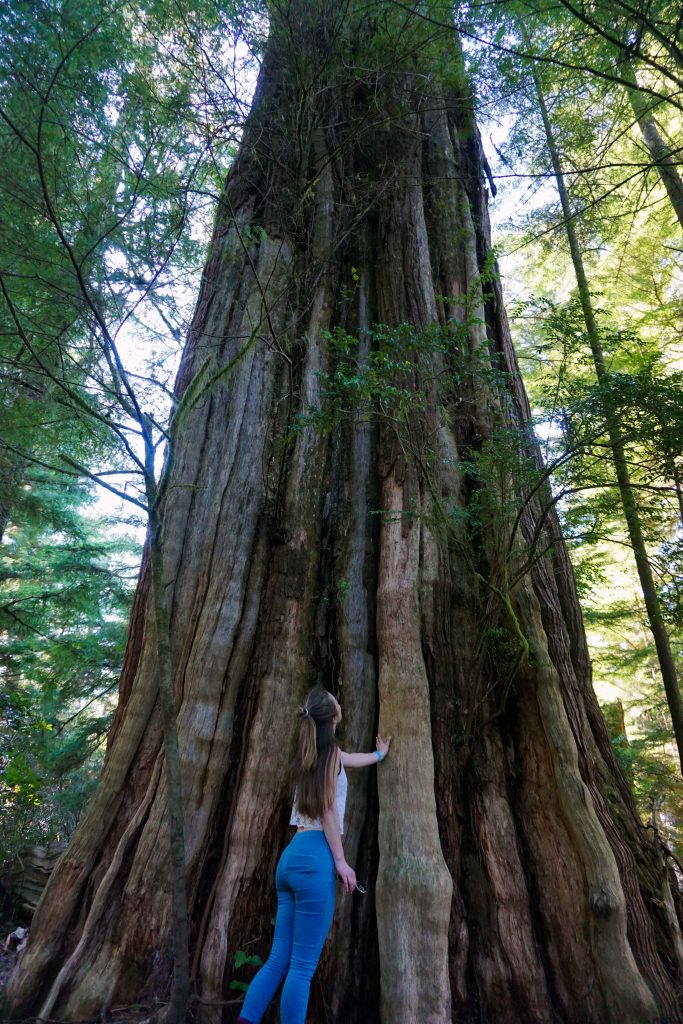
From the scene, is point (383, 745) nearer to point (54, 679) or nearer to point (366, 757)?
point (366, 757)

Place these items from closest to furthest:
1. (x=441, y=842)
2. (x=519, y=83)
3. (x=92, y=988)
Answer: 1. (x=92, y=988)
2. (x=441, y=842)
3. (x=519, y=83)

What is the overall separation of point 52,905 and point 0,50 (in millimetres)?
4240

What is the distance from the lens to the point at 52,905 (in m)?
2.76

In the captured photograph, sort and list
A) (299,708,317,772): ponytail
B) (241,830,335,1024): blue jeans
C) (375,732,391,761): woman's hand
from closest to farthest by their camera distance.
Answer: (241,830,335,1024): blue jeans < (299,708,317,772): ponytail < (375,732,391,761): woman's hand

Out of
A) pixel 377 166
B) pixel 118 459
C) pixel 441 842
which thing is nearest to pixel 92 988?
pixel 441 842

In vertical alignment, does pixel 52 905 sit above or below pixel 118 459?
below

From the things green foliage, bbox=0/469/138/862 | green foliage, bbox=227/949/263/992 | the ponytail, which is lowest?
green foliage, bbox=227/949/263/992

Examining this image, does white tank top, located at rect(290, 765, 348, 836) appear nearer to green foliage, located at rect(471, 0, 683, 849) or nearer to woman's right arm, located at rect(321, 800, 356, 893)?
woman's right arm, located at rect(321, 800, 356, 893)

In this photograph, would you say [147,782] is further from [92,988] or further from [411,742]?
[411,742]

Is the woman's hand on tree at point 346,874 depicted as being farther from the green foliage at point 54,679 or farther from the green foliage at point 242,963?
the green foliage at point 54,679

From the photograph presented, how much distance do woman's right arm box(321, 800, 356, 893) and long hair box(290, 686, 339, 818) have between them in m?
0.04

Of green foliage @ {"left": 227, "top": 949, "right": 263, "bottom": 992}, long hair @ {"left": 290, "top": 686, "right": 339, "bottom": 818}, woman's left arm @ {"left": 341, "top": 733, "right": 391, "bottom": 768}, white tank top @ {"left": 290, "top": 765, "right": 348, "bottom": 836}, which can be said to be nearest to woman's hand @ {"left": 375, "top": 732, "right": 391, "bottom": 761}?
woman's left arm @ {"left": 341, "top": 733, "right": 391, "bottom": 768}

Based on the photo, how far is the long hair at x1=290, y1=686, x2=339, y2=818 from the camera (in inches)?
94.4

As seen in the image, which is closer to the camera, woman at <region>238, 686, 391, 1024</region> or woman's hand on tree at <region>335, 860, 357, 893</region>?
woman at <region>238, 686, 391, 1024</region>
